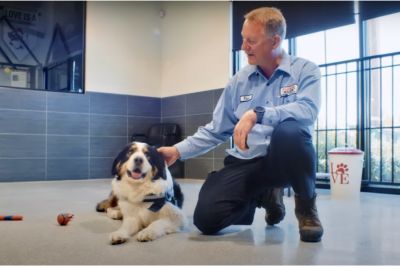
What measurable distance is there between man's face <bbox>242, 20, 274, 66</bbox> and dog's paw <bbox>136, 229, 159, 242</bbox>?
974 mm

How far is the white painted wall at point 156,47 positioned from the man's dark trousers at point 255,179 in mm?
3381

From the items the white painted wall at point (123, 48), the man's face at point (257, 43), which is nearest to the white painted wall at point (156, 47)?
the white painted wall at point (123, 48)

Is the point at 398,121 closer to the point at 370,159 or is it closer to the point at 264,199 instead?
the point at 370,159

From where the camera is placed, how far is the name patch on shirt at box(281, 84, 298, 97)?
A: 183cm

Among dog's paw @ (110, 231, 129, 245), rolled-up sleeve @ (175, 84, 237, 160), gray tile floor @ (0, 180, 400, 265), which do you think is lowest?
gray tile floor @ (0, 180, 400, 265)

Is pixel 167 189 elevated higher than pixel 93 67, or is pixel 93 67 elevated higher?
pixel 93 67

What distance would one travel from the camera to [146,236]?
177 cm

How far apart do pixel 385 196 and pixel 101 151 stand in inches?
147

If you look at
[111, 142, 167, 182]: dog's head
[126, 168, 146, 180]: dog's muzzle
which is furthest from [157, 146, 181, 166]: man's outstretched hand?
[126, 168, 146, 180]: dog's muzzle

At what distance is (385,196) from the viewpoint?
3631 mm

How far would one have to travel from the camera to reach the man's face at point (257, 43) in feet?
6.17

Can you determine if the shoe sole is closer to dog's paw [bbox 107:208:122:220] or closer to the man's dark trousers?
the man's dark trousers

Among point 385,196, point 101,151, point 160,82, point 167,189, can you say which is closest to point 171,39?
point 160,82

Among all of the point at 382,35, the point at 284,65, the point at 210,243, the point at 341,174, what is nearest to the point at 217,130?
the point at 284,65
